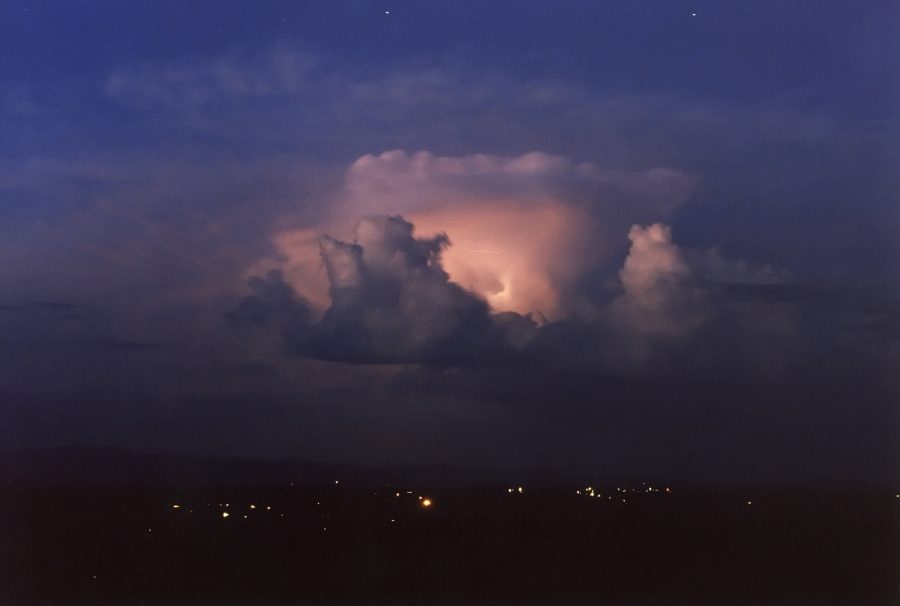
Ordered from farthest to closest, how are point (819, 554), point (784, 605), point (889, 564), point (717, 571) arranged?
Answer: point (819, 554), point (889, 564), point (717, 571), point (784, 605)

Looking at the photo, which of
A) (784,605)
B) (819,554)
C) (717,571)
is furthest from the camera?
(819,554)

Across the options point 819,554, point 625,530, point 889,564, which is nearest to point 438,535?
point 625,530

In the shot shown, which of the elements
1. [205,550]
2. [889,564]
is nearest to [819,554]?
[889,564]

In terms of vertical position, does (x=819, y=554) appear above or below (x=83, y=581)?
above

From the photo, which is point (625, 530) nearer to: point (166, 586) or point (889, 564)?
point (889, 564)

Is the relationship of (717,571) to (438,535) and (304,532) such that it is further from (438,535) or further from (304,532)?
(304,532)

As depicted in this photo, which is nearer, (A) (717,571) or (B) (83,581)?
(B) (83,581)
